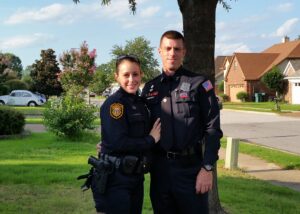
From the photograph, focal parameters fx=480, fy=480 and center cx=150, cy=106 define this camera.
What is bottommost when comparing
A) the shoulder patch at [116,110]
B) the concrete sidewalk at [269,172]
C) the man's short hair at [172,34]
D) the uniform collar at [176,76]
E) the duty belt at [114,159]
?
the concrete sidewalk at [269,172]

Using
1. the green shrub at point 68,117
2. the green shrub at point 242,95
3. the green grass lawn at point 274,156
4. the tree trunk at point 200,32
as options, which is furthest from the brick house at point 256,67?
the tree trunk at point 200,32

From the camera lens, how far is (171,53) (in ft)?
12.5

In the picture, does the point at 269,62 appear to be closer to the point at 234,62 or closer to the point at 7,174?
the point at 234,62

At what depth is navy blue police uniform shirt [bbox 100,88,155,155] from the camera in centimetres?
359

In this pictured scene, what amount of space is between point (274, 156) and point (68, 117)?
620 cm

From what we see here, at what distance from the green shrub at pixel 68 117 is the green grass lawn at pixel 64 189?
2790 millimetres

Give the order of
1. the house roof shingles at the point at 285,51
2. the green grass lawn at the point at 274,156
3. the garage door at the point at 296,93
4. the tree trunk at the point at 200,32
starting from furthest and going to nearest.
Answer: the house roof shingles at the point at 285,51 → the garage door at the point at 296,93 → the green grass lawn at the point at 274,156 → the tree trunk at the point at 200,32

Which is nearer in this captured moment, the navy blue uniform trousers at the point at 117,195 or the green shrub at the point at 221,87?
the navy blue uniform trousers at the point at 117,195

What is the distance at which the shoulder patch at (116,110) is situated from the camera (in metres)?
3.59

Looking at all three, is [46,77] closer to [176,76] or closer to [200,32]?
[200,32]

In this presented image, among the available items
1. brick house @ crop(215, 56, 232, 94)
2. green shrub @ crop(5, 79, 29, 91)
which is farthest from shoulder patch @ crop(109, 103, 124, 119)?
brick house @ crop(215, 56, 232, 94)

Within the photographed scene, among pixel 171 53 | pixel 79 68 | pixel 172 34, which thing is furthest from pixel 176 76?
pixel 79 68

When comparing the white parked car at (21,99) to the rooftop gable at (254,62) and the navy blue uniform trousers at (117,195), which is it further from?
the navy blue uniform trousers at (117,195)

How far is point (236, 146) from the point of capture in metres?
11.1
